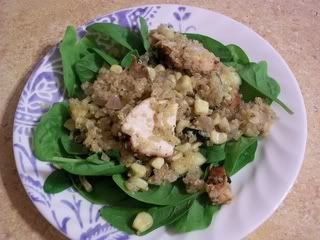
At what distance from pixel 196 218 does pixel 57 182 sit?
1.43 ft

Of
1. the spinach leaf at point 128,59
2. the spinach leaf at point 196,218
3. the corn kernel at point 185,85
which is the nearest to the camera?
the spinach leaf at point 196,218

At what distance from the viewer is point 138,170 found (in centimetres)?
125

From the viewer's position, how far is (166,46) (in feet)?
4.56

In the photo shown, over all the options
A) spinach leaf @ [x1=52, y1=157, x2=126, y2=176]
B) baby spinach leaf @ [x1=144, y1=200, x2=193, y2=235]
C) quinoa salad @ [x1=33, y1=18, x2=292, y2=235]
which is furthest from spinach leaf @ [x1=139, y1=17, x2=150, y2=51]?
baby spinach leaf @ [x1=144, y1=200, x2=193, y2=235]

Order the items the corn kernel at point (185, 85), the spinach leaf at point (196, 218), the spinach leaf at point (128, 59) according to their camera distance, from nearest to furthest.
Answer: the spinach leaf at point (196, 218), the corn kernel at point (185, 85), the spinach leaf at point (128, 59)

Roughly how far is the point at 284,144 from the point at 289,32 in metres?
0.74

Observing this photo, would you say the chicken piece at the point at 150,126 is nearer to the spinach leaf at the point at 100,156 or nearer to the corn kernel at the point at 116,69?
the spinach leaf at the point at 100,156

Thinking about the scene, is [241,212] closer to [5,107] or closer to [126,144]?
[126,144]

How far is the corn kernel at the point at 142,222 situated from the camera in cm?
122

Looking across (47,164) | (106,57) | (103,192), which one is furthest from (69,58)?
(103,192)

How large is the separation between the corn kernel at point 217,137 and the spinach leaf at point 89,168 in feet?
0.93

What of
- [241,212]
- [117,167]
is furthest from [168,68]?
[241,212]

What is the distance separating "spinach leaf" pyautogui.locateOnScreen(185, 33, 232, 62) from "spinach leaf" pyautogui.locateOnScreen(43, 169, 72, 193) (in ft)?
2.12

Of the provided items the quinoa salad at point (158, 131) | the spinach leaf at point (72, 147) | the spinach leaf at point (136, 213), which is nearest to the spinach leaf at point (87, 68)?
the quinoa salad at point (158, 131)
